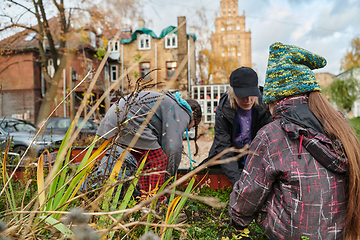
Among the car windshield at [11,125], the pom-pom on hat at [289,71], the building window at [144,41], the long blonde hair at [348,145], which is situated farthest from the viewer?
the building window at [144,41]

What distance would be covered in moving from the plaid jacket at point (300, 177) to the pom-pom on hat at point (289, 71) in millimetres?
84

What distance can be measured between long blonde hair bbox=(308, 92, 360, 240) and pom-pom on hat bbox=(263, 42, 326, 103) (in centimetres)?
9

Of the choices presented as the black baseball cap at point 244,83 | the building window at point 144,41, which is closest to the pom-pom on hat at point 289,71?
the black baseball cap at point 244,83

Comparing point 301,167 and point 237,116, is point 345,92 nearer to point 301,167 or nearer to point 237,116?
point 237,116

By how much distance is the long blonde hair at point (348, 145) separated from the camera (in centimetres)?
118

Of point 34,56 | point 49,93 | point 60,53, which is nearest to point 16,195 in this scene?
point 49,93

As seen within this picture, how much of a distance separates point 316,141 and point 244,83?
1.16m

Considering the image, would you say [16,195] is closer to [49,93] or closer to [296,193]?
[296,193]

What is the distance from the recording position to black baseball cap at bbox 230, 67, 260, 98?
224 centimetres

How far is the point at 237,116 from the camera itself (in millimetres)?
2643

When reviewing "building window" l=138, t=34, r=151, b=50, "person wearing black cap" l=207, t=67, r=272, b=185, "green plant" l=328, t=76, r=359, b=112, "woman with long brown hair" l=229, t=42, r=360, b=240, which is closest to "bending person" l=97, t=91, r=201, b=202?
"person wearing black cap" l=207, t=67, r=272, b=185

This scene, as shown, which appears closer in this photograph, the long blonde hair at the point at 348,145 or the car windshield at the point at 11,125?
the long blonde hair at the point at 348,145

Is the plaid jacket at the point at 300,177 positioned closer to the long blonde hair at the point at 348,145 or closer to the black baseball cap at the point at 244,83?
the long blonde hair at the point at 348,145

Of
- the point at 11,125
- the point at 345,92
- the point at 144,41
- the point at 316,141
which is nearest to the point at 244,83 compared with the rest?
the point at 316,141
